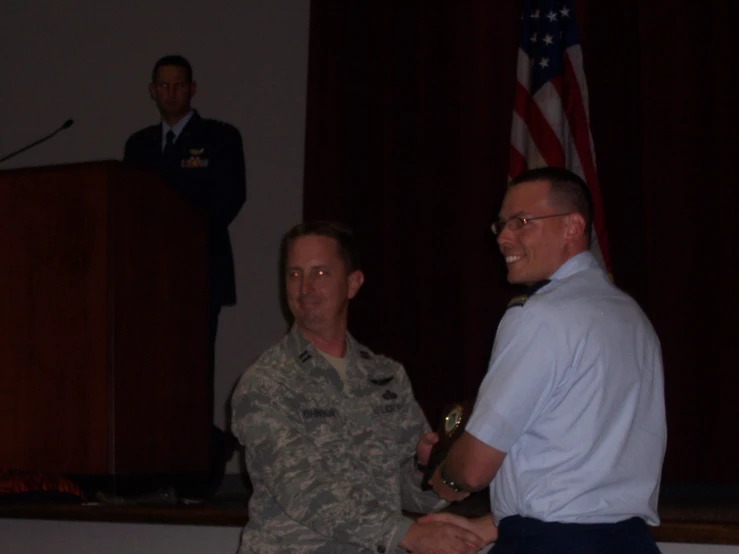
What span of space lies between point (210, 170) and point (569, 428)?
2938mm

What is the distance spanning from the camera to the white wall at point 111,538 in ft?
11.2

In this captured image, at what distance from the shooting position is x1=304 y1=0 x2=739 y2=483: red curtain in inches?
178

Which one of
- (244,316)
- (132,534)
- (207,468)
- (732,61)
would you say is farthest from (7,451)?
(732,61)

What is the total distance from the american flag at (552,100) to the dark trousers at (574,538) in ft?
8.90

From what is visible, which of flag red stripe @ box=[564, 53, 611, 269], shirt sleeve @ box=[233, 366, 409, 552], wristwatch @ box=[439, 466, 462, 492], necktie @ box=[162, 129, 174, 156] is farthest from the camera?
necktie @ box=[162, 129, 174, 156]

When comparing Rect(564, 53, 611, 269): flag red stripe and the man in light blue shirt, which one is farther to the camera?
Rect(564, 53, 611, 269): flag red stripe

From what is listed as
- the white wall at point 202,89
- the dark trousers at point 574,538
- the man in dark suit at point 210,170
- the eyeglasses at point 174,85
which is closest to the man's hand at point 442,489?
the dark trousers at point 574,538

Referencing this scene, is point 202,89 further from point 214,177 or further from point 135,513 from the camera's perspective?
point 135,513

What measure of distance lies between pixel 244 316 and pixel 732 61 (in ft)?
9.66

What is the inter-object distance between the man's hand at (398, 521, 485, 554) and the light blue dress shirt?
335mm

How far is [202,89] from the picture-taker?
588 centimetres

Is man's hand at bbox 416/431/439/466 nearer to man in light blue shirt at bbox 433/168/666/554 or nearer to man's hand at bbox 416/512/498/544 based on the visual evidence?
man's hand at bbox 416/512/498/544

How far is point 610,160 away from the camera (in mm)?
4754

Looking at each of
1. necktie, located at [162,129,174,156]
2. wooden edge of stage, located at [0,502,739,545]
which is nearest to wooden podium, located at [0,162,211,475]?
wooden edge of stage, located at [0,502,739,545]
